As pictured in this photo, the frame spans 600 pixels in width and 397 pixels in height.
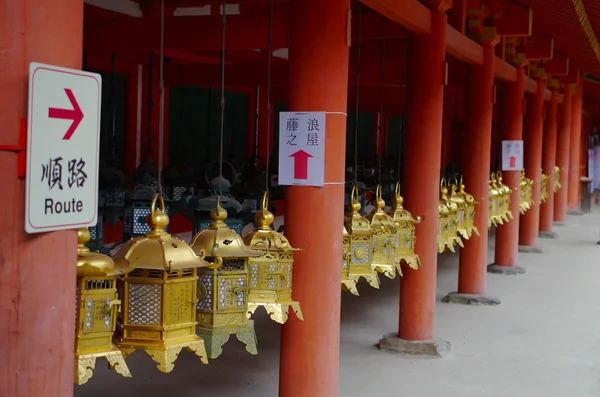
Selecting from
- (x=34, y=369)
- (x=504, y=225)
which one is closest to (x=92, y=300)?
(x=34, y=369)

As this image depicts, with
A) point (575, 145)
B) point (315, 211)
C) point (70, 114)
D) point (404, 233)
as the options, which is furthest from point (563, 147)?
point (70, 114)

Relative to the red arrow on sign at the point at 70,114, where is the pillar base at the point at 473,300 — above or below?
below

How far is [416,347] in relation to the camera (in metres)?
6.54

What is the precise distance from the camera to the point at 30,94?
7.47ft

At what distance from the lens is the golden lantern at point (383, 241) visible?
18.0 ft

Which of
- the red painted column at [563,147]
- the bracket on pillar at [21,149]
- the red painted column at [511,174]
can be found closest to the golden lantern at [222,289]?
the bracket on pillar at [21,149]

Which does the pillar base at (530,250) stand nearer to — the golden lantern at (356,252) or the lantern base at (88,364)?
the golden lantern at (356,252)

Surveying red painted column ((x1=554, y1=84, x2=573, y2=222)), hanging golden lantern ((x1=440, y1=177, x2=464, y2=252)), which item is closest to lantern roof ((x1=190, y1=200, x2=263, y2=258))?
hanging golden lantern ((x1=440, y1=177, x2=464, y2=252))

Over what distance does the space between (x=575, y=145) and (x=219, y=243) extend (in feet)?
57.6

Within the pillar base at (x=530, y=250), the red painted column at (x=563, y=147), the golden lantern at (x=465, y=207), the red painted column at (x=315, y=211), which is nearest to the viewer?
the red painted column at (x=315, y=211)

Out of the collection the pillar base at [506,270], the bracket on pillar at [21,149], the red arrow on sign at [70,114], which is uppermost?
the red arrow on sign at [70,114]

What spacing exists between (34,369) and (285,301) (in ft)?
5.75

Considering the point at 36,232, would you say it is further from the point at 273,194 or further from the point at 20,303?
the point at 273,194

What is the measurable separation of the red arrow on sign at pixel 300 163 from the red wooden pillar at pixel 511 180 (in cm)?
675
